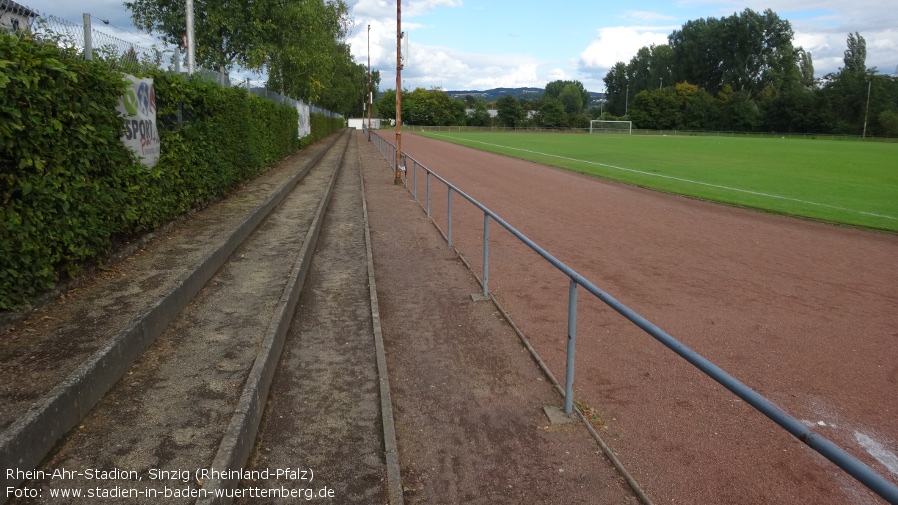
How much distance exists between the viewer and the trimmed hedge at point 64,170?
465 centimetres

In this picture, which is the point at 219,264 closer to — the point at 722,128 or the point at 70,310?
the point at 70,310

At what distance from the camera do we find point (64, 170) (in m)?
5.34

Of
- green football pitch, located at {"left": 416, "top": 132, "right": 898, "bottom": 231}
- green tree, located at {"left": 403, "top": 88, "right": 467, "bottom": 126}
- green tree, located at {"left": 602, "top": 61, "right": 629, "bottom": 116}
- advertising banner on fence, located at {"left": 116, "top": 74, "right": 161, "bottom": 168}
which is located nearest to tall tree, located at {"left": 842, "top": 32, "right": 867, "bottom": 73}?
green tree, located at {"left": 602, "top": 61, "right": 629, "bottom": 116}

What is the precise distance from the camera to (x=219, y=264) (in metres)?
7.68

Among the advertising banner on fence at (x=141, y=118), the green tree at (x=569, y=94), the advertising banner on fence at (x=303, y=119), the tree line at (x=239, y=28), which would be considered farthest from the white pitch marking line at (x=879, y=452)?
the green tree at (x=569, y=94)

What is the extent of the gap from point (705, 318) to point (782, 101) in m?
92.0

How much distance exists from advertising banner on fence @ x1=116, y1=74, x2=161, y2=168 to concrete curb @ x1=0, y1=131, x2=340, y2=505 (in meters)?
2.16

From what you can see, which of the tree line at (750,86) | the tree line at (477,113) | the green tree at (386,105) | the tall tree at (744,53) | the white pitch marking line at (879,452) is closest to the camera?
the white pitch marking line at (879,452)

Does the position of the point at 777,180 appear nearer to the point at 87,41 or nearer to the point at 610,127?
the point at 87,41

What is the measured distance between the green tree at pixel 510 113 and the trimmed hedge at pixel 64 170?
112 meters

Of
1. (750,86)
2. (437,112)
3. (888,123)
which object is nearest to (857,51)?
(750,86)

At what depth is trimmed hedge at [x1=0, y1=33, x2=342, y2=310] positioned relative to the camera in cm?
→ 465

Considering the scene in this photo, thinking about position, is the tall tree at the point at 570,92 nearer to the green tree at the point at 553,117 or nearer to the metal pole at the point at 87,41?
the green tree at the point at 553,117

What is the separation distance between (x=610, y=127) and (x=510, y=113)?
79.8 ft
